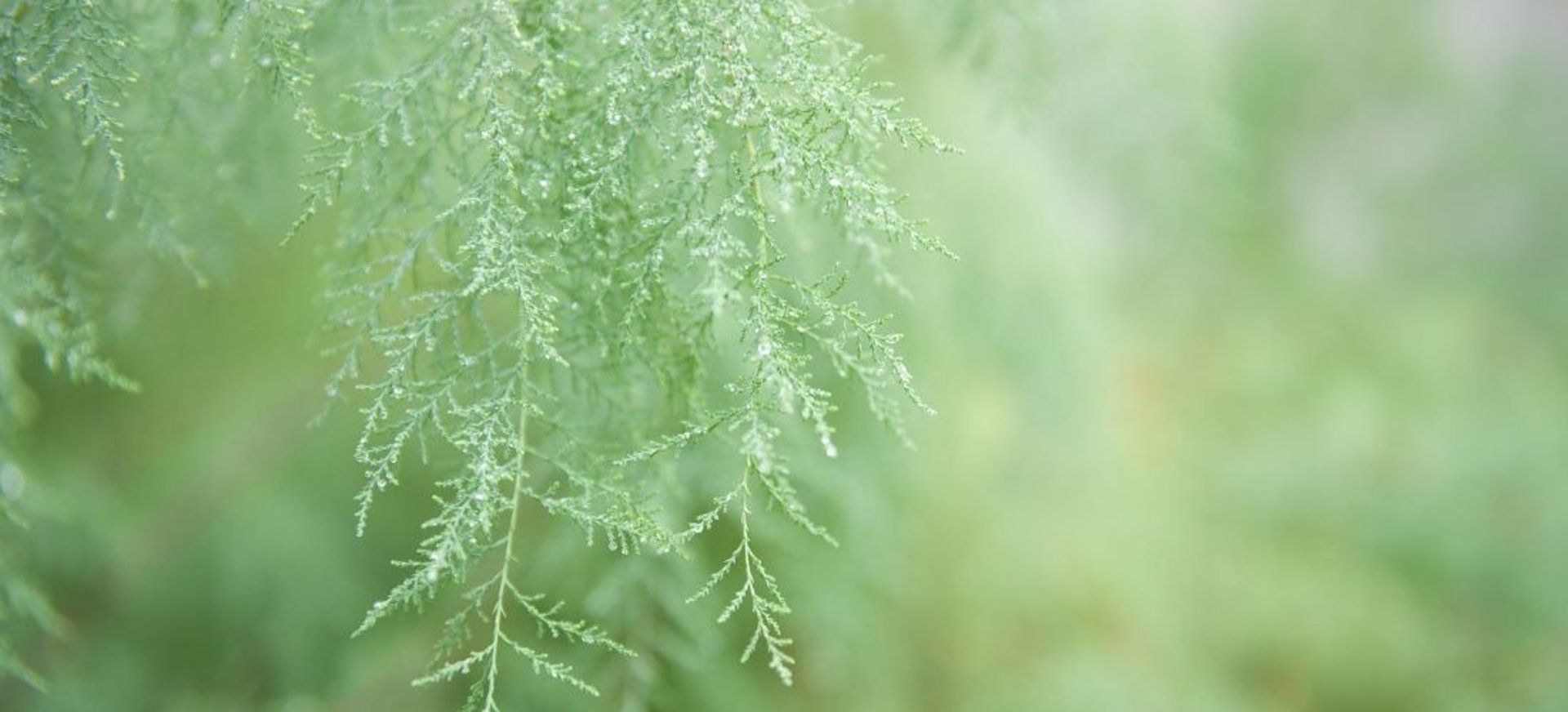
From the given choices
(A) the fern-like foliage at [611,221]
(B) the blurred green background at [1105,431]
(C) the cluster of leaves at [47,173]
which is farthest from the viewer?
(B) the blurred green background at [1105,431]

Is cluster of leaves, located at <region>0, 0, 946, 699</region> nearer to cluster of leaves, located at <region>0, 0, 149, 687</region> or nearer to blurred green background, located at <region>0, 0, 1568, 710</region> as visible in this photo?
cluster of leaves, located at <region>0, 0, 149, 687</region>

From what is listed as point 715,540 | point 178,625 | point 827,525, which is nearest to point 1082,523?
point 827,525

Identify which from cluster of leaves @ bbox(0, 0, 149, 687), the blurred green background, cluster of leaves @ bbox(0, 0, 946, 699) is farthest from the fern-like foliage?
the blurred green background

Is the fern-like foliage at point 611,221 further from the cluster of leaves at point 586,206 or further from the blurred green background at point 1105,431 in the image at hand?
the blurred green background at point 1105,431

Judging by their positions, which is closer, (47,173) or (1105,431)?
(47,173)

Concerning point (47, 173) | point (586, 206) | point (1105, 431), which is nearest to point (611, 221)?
point (586, 206)

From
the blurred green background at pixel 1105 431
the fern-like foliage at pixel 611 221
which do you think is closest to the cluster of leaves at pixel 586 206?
the fern-like foliage at pixel 611 221

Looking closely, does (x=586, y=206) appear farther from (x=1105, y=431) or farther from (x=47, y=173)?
(x=1105, y=431)

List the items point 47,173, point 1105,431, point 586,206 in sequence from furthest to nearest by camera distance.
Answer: point 1105,431, point 47,173, point 586,206
